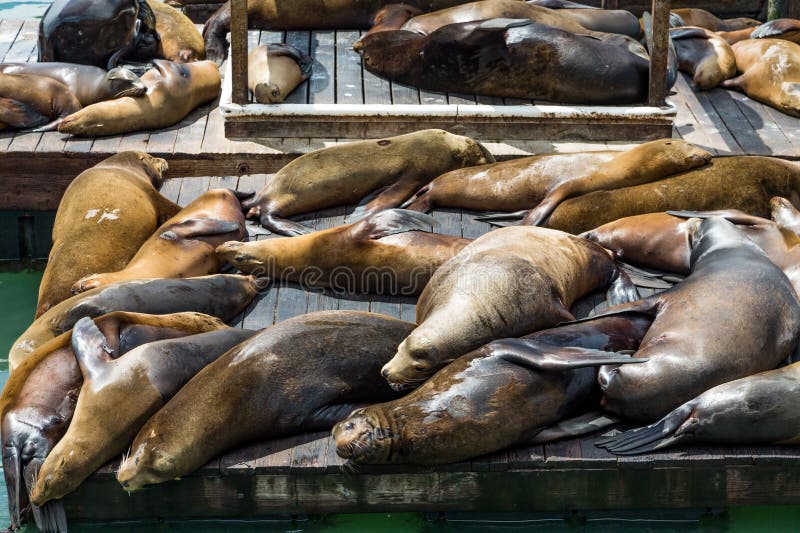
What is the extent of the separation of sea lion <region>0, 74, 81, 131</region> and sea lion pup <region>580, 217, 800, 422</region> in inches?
172

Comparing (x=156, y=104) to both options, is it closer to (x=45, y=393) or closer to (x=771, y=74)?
(x=45, y=393)

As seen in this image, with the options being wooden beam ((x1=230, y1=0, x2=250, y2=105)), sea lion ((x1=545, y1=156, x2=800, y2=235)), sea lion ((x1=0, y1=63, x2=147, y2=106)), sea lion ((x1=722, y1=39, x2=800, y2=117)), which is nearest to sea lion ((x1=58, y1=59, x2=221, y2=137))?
sea lion ((x1=0, y1=63, x2=147, y2=106))

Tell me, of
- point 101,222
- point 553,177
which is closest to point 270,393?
point 101,222

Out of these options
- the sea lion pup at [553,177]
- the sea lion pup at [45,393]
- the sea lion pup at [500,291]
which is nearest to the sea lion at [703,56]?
the sea lion pup at [553,177]

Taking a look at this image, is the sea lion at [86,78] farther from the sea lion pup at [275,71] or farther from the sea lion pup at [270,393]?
the sea lion pup at [270,393]

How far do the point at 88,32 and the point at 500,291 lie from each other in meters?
4.73

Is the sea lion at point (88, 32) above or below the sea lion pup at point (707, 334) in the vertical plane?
below

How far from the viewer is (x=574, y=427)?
4430mm

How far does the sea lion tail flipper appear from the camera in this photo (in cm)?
439

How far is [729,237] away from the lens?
529cm

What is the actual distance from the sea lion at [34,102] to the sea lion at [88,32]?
59 centimetres

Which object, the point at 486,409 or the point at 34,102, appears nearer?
the point at 486,409

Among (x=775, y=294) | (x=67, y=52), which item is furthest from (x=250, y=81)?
(x=775, y=294)

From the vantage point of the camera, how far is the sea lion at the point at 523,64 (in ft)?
24.8
